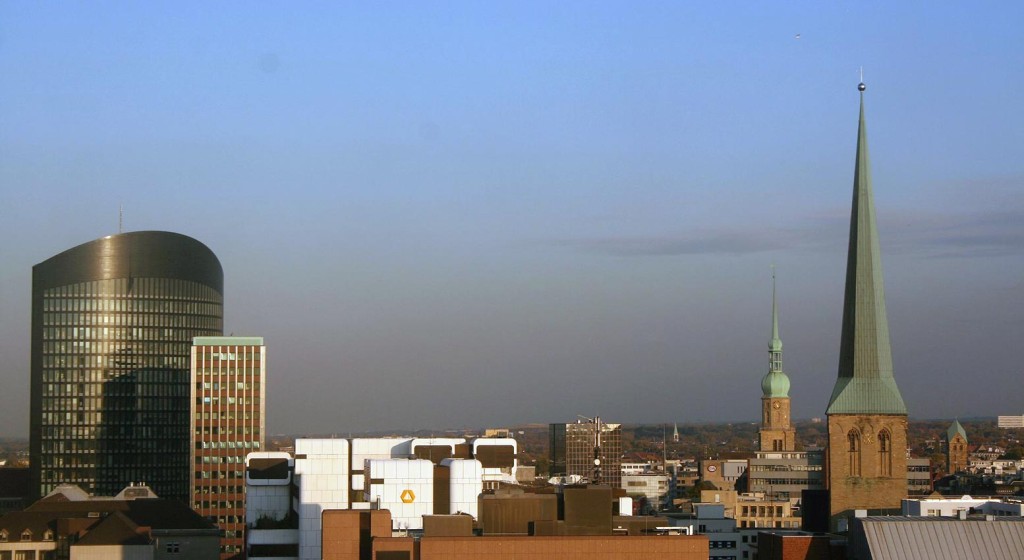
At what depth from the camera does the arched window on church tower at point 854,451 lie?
148 meters

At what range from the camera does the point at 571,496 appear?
9112 cm

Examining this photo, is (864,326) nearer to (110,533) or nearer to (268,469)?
(268,469)

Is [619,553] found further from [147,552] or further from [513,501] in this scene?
[147,552]

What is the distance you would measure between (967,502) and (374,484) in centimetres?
5196

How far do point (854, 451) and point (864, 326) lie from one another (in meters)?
12.1

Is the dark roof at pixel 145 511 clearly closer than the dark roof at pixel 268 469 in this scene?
No

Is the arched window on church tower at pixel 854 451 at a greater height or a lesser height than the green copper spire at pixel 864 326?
lesser

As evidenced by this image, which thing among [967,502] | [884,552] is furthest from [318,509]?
[967,502]

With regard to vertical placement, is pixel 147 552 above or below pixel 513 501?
below

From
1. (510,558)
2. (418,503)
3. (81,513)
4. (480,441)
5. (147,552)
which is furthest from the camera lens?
(81,513)

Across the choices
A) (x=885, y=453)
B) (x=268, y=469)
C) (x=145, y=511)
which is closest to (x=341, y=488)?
(x=268, y=469)

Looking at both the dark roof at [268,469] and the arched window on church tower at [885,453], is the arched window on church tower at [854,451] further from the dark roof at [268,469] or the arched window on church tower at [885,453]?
the dark roof at [268,469]

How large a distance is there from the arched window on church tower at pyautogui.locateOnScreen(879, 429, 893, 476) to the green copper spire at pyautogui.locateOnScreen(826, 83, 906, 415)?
83.6 inches

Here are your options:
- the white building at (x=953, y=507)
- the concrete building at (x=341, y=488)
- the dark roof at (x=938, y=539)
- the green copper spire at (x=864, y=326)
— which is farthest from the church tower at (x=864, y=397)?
the dark roof at (x=938, y=539)
